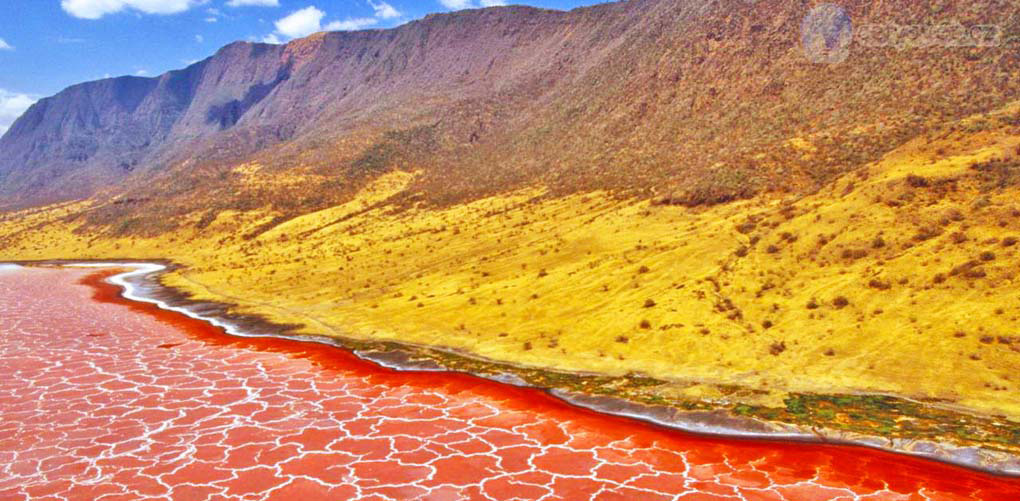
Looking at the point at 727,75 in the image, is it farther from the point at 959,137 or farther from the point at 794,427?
the point at 794,427

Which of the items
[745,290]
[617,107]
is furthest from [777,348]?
[617,107]

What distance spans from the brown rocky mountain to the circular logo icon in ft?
3.02

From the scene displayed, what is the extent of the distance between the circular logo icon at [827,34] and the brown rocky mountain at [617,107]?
3.02 feet

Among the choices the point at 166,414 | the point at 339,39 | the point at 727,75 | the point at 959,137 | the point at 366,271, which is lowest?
the point at 166,414

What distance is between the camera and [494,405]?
998 inches

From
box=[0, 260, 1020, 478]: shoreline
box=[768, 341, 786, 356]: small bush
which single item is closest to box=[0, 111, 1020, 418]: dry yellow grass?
box=[768, 341, 786, 356]: small bush

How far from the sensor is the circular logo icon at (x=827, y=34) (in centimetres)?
6556

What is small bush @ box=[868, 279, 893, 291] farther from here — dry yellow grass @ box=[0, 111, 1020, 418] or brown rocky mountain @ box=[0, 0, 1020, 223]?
brown rocky mountain @ box=[0, 0, 1020, 223]

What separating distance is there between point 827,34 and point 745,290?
45.7 m

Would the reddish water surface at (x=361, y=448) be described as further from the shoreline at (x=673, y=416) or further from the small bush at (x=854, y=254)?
the small bush at (x=854, y=254)

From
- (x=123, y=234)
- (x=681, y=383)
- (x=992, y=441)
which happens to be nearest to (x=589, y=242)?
(x=681, y=383)

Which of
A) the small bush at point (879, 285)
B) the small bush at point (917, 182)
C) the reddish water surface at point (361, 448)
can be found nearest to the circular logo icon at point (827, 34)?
the small bush at point (917, 182)

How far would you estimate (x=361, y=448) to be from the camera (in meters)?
21.3

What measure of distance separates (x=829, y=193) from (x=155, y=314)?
4670 centimetres
